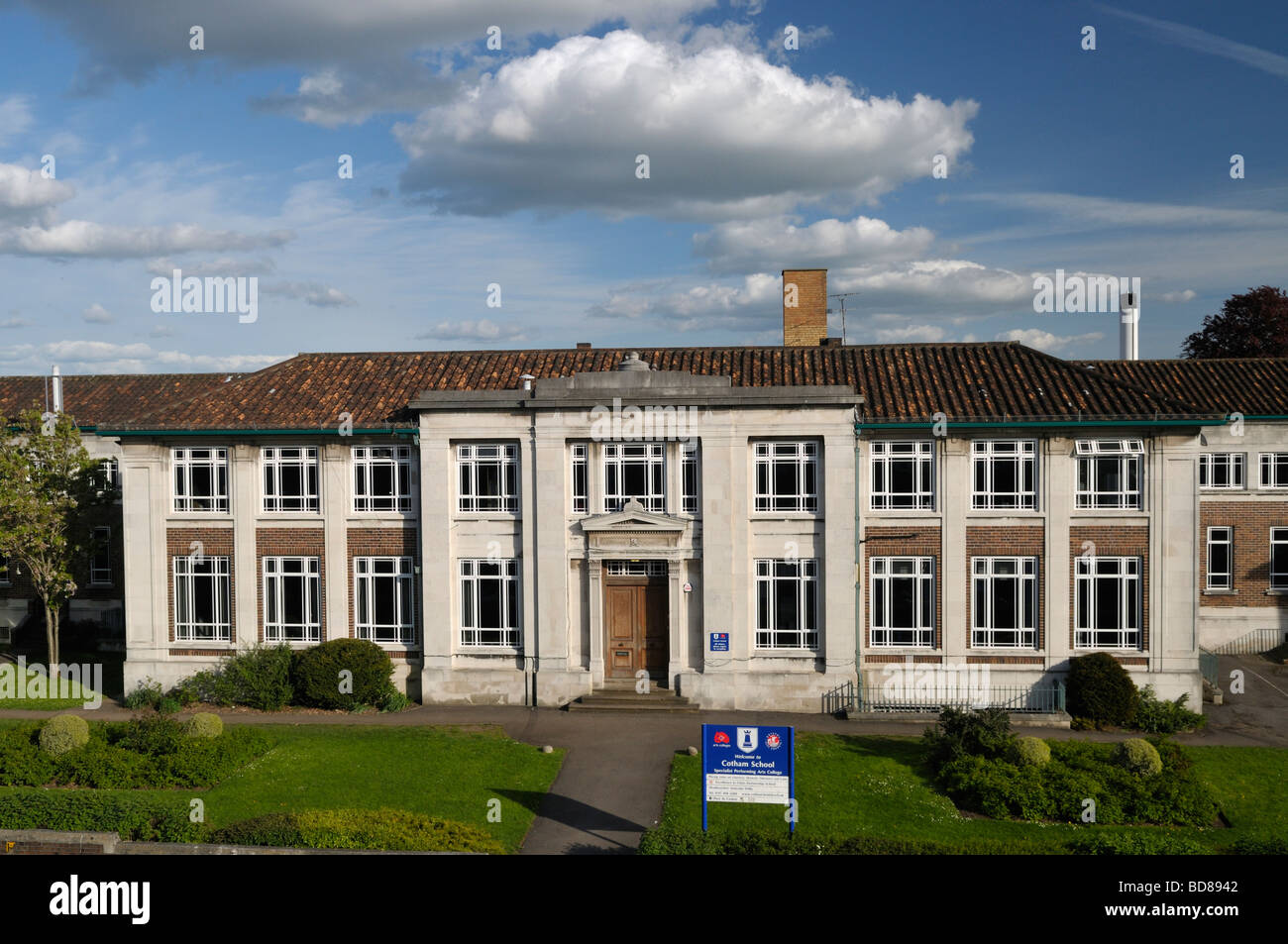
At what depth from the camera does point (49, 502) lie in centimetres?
2839

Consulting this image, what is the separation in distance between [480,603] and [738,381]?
9287 mm

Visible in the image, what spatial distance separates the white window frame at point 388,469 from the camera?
86.7 feet

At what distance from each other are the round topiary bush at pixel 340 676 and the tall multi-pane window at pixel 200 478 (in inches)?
199

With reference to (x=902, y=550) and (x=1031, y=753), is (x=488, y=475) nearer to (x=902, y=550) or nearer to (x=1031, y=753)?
(x=902, y=550)

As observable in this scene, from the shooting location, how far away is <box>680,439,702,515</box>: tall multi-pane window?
25.2m

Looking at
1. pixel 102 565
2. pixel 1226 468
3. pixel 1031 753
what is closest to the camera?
pixel 1031 753

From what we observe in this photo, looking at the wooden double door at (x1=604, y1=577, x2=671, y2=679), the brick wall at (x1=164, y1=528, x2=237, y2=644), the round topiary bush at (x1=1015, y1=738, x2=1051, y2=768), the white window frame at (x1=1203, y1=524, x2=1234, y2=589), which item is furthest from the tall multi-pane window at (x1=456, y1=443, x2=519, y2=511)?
the white window frame at (x1=1203, y1=524, x2=1234, y2=589)

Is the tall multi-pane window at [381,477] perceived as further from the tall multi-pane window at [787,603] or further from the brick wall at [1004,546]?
the brick wall at [1004,546]

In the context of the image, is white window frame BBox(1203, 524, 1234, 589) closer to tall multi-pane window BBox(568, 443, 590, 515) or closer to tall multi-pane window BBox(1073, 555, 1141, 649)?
tall multi-pane window BBox(1073, 555, 1141, 649)

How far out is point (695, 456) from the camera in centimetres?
2517

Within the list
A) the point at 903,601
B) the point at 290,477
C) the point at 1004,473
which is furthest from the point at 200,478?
the point at 1004,473

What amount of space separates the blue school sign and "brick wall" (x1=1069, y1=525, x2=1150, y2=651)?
39.9 ft

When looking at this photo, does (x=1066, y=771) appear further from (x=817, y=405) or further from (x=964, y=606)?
(x=817, y=405)
